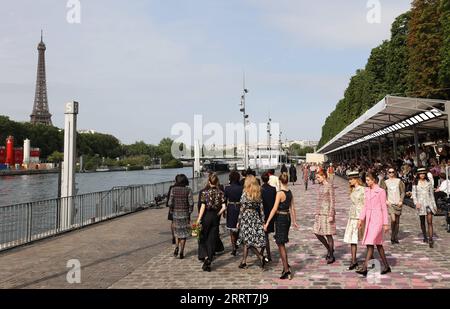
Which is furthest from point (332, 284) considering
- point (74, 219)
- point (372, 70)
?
point (372, 70)

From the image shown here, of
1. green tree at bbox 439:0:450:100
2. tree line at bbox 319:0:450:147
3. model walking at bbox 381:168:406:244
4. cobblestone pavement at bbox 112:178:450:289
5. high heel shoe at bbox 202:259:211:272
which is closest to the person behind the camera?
cobblestone pavement at bbox 112:178:450:289

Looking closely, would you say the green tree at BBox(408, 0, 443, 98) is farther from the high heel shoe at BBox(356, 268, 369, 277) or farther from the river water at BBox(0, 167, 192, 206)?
the high heel shoe at BBox(356, 268, 369, 277)

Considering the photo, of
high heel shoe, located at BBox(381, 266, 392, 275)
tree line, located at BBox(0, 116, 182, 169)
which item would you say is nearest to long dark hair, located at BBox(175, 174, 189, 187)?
high heel shoe, located at BBox(381, 266, 392, 275)

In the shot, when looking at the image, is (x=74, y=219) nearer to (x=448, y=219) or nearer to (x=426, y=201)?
(x=426, y=201)

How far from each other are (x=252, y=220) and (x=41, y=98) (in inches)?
6258

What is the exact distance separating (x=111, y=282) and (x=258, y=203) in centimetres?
269

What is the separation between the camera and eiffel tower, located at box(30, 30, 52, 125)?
145m

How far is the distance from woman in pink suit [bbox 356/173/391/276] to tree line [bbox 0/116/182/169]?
81532mm

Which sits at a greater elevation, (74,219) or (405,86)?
(405,86)

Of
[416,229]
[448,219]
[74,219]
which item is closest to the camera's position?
[448,219]

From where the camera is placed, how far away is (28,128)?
116062mm

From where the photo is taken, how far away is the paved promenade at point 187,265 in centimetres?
627

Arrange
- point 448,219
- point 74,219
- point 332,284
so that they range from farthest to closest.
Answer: point 74,219, point 448,219, point 332,284

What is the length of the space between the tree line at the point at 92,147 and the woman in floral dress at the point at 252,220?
8039 centimetres
